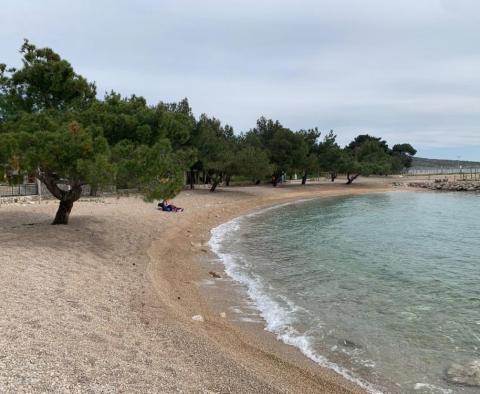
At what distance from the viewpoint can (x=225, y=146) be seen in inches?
1804

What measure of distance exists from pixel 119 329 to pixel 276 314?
417 cm

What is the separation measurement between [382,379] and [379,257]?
11.0 metres

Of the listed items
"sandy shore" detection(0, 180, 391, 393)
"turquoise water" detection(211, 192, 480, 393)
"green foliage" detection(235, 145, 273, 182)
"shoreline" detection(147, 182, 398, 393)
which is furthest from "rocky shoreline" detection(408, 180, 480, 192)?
"shoreline" detection(147, 182, 398, 393)

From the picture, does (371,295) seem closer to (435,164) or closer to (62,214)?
(62,214)

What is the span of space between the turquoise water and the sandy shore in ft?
2.94

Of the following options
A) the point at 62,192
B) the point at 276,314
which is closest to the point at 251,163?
the point at 62,192

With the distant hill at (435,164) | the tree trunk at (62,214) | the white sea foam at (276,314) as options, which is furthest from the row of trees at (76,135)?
the distant hill at (435,164)

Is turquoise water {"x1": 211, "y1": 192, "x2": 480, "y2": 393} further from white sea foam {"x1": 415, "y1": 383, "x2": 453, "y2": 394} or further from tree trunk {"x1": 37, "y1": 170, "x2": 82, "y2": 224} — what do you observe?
tree trunk {"x1": 37, "y1": 170, "x2": 82, "y2": 224}

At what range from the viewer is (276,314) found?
1039 cm

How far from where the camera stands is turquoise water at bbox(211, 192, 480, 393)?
793 centimetres

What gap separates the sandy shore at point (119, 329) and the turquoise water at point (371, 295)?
2.94 ft

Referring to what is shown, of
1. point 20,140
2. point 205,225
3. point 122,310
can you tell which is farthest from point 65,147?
point 205,225

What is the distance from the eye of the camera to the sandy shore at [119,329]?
18.1 feet

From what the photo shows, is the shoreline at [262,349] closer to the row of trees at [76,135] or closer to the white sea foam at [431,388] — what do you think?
the white sea foam at [431,388]
